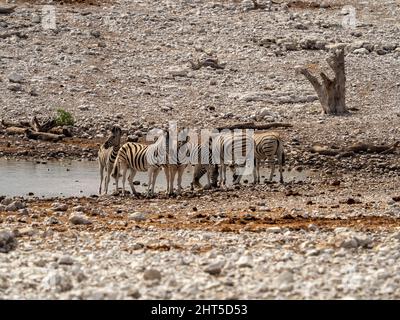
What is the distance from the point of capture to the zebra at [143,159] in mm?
19969

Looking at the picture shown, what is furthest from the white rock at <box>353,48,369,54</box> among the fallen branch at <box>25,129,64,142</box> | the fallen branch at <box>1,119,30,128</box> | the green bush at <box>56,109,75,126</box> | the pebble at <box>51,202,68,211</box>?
the pebble at <box>51,202,68,211</box>

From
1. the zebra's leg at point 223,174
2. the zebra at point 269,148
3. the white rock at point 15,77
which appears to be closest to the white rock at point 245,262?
the zebra's leg at point 223,174

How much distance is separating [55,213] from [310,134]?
9999 mm

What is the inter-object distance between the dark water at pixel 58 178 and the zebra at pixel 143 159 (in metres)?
0.52

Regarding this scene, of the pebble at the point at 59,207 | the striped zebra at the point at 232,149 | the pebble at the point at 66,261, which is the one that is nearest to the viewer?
the pebble at the point at 66,261

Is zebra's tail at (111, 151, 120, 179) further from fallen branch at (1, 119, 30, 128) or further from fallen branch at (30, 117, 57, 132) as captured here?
fallen branch at (1, 119, 30, 128)

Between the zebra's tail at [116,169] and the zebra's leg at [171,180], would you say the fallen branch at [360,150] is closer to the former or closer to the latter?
the zebra's leg at [171,180]

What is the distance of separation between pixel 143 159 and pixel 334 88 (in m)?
8.08

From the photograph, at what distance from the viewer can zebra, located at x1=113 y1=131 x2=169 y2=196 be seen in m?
20.0

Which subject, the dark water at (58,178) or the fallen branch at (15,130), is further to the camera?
the fallen branch at (15,130)

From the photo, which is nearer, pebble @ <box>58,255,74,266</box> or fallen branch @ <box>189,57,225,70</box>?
pebble @ <box>58,255,74,266</box>

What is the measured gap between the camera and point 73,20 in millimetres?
34500

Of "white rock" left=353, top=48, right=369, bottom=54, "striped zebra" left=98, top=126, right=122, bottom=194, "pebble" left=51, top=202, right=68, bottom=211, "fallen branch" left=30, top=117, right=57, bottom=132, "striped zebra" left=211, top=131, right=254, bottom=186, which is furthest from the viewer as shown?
"white rock" left=353, top=48, right=369, bottom=54

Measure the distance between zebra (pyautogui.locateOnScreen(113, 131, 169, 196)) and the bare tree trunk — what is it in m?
7.28
